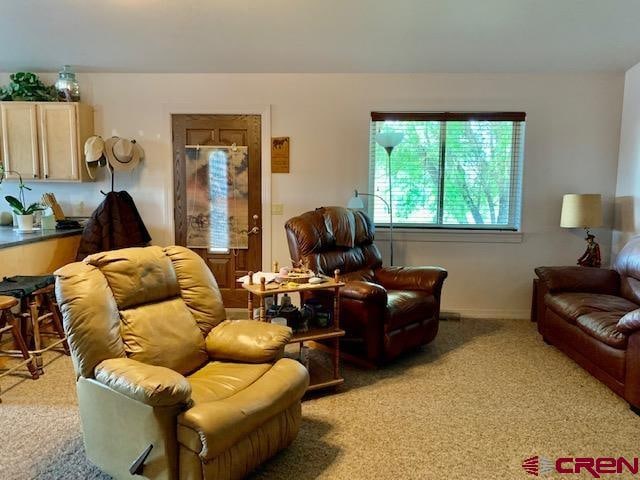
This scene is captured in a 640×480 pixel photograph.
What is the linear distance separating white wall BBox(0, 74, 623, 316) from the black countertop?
19.9 inches

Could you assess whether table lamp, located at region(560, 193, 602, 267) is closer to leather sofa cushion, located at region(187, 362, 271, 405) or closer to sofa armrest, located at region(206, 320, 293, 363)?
sofa armrest, located at region(206, 320, 293, 363)

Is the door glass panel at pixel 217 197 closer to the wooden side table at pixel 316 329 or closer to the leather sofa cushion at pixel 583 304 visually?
the wooden side table at pixel 316 329

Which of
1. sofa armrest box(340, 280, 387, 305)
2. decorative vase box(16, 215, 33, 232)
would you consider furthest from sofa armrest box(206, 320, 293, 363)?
decorative vase box(16, 215, 33, 232)

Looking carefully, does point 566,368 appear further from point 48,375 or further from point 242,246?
point 48,375

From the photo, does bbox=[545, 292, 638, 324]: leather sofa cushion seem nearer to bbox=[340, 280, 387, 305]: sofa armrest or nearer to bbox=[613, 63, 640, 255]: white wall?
bbox=[613, 63, 640, 255]: white wall

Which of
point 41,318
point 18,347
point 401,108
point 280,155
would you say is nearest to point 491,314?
point 401,108

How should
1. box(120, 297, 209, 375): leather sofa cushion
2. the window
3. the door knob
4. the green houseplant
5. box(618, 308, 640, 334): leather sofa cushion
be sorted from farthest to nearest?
the door knob
the window
the green houseplant
box(618, 308, 640, 334): leather sofa cushion
box(120, 297, 209, 375): leather sofa cushion

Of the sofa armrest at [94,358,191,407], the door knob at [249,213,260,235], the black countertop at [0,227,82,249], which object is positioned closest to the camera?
the sofa armrest at [94,358,191,407]

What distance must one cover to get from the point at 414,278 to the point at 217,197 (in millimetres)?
2109

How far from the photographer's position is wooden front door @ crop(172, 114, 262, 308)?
4297 mm

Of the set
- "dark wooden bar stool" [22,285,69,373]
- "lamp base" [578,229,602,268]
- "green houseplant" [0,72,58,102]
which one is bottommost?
"dark wooden bar stool" [22,285,69,373]

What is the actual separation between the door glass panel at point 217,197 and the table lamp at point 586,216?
9.83 ft

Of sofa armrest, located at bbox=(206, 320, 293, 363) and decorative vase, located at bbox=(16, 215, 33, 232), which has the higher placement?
decorative vase, located at bbox=(16, 215, 33, 232)

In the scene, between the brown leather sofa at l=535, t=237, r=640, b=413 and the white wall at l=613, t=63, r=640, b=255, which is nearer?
the brown leather sofa at l=535, t=237, r=640, b=413
